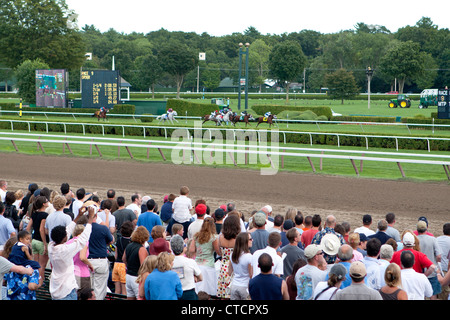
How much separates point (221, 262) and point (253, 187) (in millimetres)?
6837

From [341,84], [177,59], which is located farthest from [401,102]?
[177,59]

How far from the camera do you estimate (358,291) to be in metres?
3.67

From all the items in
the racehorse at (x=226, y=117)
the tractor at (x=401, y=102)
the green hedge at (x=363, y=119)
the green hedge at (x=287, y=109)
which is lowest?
the green hedge at (x=363, y=119)

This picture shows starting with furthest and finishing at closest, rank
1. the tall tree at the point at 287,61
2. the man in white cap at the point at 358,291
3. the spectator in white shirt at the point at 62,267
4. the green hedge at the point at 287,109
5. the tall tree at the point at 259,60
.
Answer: the tall tree at the point at 259,60 → the tall tree at the point at 287,61 → the green hedge at the point at 287,109 → the spectator in white shirt at the point at 62,267 → the man in white cap at the point at 358,291

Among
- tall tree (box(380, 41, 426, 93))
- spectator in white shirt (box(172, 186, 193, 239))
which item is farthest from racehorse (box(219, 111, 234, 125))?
tall tree (box(380, 41, 426, 93))

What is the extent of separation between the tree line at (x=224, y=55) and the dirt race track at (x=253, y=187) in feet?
80.4

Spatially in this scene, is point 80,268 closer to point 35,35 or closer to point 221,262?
point 221,262

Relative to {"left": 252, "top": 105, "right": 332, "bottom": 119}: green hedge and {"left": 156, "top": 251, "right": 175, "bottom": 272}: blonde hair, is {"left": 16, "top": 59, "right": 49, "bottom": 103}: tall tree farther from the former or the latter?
{"left": 156, "top": 251, "right": 175, "bottom": 272}: blonde hair

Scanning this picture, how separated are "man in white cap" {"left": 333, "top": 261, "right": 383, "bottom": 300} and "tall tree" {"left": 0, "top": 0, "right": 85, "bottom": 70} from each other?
46.1 m

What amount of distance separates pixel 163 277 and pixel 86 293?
0.58 metres

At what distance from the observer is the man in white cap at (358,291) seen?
3.64 meters

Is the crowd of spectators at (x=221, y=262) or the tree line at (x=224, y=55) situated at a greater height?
the tree line at (x=224, y=55)

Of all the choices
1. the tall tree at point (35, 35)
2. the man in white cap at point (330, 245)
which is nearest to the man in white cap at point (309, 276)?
the man in white cap at point (330, 245)

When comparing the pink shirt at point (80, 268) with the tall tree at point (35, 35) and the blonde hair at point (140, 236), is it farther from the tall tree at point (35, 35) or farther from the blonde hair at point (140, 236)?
the tall tree at point (35, 35)
